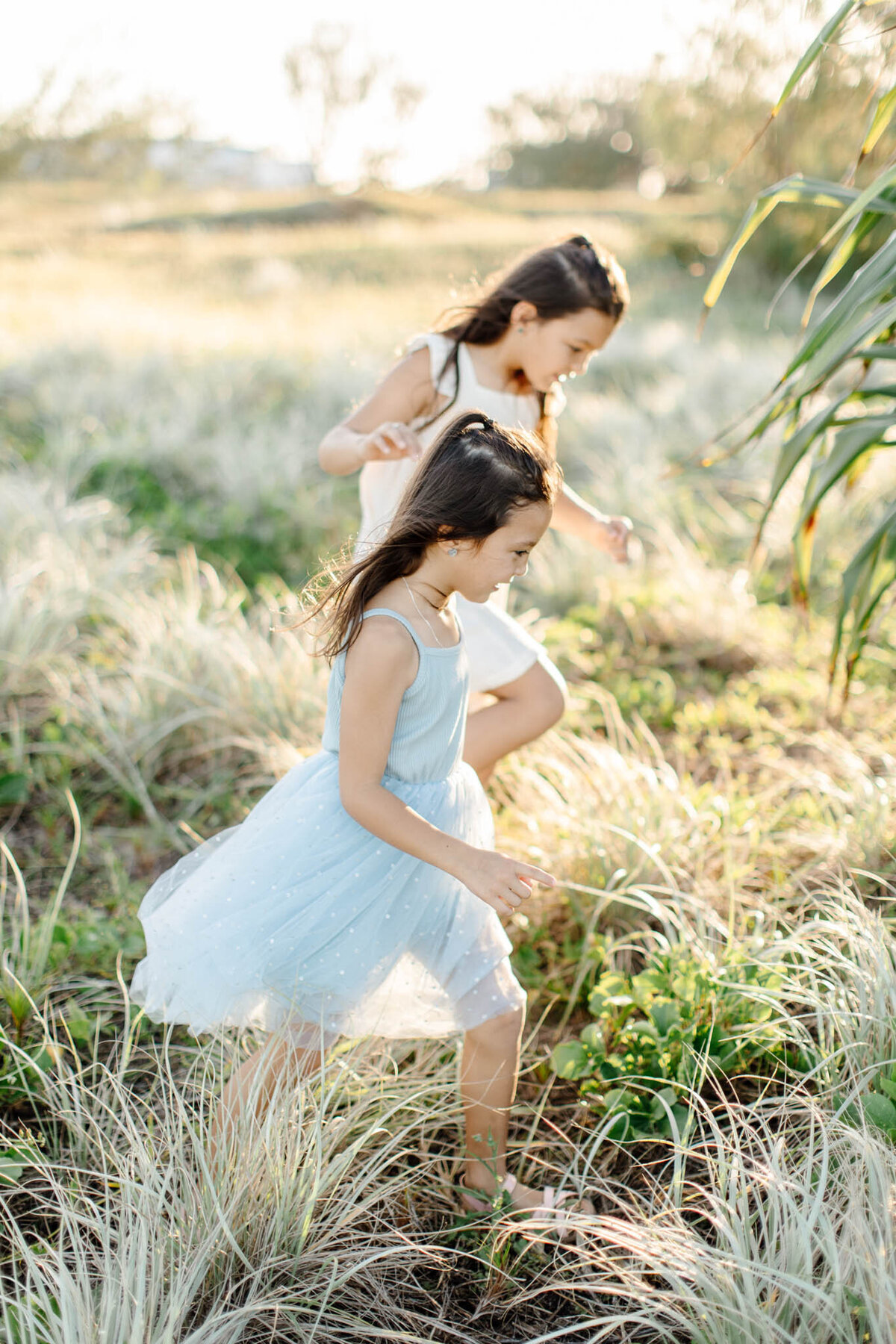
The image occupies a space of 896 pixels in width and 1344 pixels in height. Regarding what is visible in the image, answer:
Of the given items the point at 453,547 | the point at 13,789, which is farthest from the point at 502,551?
the point at 13,789

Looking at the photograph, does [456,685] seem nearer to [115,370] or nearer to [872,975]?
[872,975]

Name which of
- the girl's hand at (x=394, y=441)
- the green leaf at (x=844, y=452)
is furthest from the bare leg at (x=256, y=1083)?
the green leaf at (x=844, y=452)

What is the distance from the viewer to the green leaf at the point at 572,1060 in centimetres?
189

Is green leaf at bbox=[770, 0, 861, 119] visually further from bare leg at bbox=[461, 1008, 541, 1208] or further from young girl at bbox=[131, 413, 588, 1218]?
bare leg at bbox=[461, 1008, 541, 1208]

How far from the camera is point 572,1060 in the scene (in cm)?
191

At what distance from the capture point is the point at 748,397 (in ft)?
25.2

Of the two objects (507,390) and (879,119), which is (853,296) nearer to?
(879,119)

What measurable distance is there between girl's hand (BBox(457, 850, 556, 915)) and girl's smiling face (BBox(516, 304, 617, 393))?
1314mm

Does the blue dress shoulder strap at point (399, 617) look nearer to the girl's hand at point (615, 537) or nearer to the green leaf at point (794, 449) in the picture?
the green leaf at point (794, 449)

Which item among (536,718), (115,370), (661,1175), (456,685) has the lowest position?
(115,370)

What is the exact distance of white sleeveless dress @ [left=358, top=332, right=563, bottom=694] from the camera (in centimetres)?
231

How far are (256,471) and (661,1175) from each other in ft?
14.9

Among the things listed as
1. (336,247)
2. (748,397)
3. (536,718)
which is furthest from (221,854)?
(336,247)

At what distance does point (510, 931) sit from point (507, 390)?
1.33 meters
